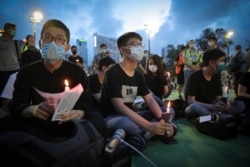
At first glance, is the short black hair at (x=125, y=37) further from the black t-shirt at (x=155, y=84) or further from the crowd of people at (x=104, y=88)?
the black t-shirt at (x=155, y=84)

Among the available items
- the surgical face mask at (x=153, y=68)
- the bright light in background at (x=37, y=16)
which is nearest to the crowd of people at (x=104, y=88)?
the surgical face mask at (x=153, y=68)

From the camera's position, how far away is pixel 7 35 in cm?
518

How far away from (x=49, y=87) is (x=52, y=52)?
1.24 ft

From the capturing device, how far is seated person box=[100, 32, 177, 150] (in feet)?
9.50

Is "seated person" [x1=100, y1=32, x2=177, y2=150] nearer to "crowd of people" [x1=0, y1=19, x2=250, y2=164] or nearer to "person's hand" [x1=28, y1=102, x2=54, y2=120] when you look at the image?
"crowd of people" [x1=0, y1=19, x2=250, y2=164]

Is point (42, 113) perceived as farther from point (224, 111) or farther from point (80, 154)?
point (224, 111)

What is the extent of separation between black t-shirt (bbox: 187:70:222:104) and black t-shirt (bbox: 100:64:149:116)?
1.40 meters

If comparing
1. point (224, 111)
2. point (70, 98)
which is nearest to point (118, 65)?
point (70, 98)

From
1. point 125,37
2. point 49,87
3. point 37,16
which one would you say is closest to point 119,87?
point 125,37

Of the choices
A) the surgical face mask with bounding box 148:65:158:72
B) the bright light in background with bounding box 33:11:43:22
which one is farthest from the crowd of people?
the bright light in background with bounding box 33:11:43:22

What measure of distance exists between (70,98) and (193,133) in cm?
294

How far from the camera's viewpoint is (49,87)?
2.30 metres

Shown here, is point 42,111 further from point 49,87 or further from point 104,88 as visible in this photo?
point 104,88

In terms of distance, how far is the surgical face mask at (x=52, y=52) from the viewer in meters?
2.37
